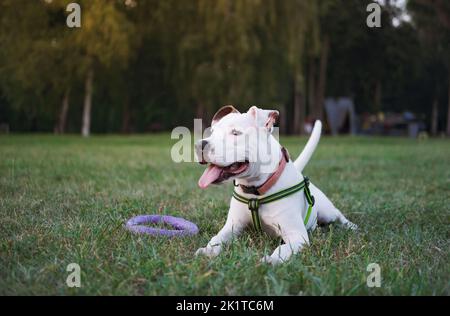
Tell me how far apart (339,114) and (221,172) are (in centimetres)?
3339

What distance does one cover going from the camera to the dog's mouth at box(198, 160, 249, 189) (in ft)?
9.32

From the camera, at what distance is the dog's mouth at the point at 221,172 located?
2.84 m

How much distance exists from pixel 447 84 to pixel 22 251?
3836 centimetres

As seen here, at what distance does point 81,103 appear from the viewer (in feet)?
79.5

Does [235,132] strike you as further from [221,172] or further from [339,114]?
[339,114]

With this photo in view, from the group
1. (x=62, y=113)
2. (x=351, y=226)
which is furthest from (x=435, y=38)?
(x=351, y=226)

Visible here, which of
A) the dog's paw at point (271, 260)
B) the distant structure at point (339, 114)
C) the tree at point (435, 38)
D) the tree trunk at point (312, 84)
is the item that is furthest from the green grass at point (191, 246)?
the distant structure at point (339, 114)

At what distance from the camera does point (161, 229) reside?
11.0ft

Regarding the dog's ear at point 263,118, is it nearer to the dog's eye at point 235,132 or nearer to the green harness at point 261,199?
the dog's eye at point 235,132

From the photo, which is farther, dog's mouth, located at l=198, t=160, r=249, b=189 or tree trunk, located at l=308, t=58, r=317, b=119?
tree trunk, located at l=308, t=58, r=317, b=119

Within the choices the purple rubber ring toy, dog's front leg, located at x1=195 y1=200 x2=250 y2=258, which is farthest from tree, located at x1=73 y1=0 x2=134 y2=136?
dog's front leg, located at x1=195 y1=200 x2=250 y2=258

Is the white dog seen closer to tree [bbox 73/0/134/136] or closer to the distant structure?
tree [bbox 73/0/134/136]

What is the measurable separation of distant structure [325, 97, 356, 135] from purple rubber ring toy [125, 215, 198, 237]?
3157 cm
